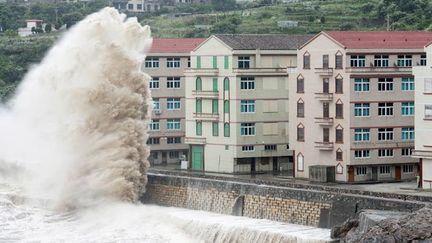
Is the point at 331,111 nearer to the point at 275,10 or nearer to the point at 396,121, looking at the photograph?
the point at 396,121

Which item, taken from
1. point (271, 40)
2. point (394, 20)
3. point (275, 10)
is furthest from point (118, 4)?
point (271, 40)

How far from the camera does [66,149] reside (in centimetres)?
5803

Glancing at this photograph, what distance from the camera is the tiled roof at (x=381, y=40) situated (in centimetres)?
5594

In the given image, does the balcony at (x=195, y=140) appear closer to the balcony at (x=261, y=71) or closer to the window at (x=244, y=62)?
the balcony at (x=261, y=71)

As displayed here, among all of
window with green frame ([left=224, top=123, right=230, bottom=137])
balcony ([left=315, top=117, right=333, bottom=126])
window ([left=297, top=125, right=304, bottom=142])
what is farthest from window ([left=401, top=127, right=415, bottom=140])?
window with green frame ([left=224, top=123, right=230, bottom=137])

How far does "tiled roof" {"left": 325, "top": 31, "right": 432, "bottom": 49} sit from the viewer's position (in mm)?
55938

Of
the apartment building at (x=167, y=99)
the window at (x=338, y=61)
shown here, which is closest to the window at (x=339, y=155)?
the window at (x=338, y=61)

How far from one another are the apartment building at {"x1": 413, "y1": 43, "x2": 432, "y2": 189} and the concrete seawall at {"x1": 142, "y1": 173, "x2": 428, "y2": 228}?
3.73 meters

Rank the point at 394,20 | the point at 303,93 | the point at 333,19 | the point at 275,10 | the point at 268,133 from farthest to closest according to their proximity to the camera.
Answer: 1. the point at 275,10
2. the point at 333,19
3. the point at 394,20
4. the point at 268,133
5. the point at 303,93

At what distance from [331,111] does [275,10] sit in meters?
43.8

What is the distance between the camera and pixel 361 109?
5594cm

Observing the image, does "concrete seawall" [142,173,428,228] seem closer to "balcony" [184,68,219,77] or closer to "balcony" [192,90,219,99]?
"balcony" [192,90,219,99]

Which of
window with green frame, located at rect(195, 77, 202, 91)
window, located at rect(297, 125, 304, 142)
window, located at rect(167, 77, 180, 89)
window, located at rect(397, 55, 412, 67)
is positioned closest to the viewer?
window, located at rect(397, 55, 412, 67)

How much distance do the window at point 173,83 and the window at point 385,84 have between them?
1511 cm
